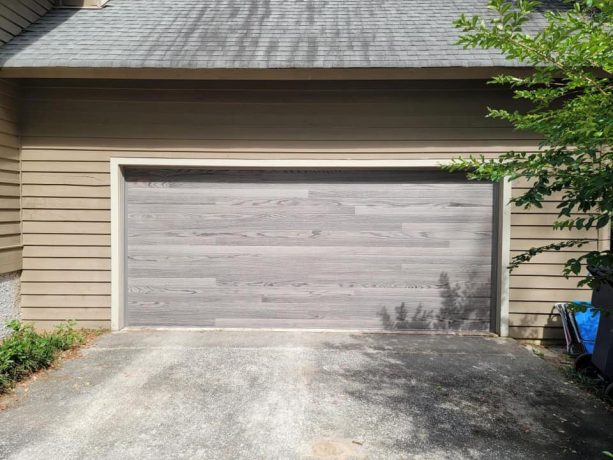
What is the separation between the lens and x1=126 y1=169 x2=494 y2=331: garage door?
163 inches


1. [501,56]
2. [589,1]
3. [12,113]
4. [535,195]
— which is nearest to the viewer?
[589,1]

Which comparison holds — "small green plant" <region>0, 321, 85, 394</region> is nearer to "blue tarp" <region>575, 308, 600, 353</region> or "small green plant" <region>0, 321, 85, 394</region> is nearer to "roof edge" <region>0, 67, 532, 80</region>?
"roof edge" <region>0, 67, 532, 80</region>

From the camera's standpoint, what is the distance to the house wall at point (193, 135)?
13.2 feet

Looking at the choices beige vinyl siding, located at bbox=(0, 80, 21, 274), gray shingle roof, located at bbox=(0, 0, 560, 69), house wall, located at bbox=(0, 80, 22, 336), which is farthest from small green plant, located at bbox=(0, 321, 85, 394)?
gray shingle roof, located at bbox=(0, 0, 560, 69)

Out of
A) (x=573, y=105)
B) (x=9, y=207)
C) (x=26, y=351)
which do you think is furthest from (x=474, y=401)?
(x=9, y=207)

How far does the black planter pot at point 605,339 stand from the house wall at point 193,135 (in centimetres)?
Result: 105

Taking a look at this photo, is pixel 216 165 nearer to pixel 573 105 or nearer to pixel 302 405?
pixel 302 405

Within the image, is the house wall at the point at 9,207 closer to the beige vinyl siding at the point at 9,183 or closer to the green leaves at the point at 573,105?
the beige vinyl siding at the point at 9,183

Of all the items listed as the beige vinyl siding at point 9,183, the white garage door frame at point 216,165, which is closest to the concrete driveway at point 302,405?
the white garage door frame at point 216,165

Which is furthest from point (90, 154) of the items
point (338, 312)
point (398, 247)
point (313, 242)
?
point (398, 247)

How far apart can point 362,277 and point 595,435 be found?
232 cm

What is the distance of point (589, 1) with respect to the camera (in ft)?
5.85

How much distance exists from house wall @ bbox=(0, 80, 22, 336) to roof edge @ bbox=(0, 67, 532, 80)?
35 centimetres

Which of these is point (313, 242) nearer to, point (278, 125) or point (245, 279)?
point (245, 279)
